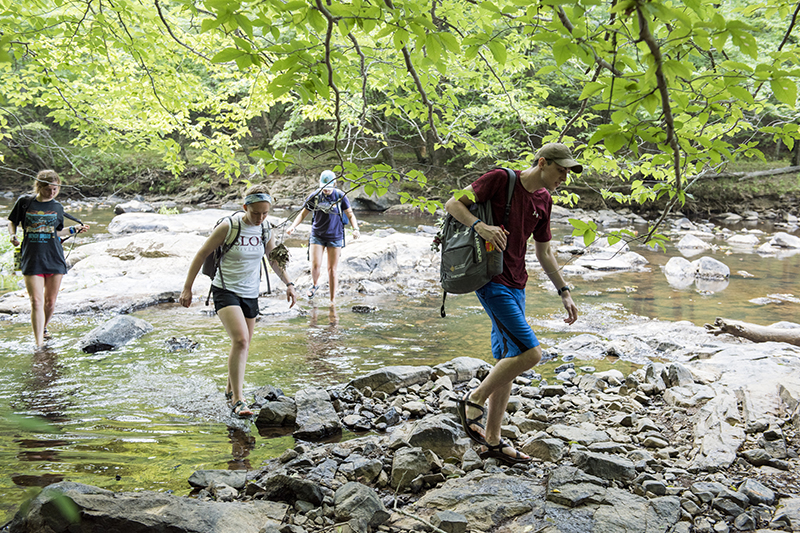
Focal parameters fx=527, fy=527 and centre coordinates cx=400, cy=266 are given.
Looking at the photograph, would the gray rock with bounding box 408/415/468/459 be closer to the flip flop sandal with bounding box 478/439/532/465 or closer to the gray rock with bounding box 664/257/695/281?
the flip flop sandal with bounding box 478/439/532/465

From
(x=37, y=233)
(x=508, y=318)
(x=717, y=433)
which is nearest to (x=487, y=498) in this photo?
(x=508, y=318)

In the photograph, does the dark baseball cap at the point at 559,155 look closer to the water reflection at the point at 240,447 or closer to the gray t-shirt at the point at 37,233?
the water reflection at the point at 240,447

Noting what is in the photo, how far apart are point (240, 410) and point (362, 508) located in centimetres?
205

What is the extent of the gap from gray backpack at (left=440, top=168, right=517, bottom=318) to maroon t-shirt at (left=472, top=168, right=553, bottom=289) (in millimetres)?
41

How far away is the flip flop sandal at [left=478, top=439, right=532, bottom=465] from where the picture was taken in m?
3.66

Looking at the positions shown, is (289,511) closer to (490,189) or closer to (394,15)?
(490,189)

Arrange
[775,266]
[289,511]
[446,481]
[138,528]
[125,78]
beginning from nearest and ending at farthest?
[138,528] < [289,511] < [446,481] < [125,78] < [775,266]

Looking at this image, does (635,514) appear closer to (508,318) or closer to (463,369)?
(508,318)

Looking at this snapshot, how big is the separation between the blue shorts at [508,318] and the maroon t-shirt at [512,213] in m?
0.07

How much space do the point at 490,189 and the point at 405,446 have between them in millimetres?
1935

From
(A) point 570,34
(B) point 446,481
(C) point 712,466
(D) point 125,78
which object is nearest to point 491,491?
(B) point 446,481

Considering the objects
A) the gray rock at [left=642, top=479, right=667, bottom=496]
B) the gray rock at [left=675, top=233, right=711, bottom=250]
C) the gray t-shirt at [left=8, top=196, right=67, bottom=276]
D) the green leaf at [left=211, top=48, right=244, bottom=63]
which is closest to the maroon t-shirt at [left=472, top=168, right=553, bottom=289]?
the gray rock at [left=642, top=479, right=667, bottom=496]

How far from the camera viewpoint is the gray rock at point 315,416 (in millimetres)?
4348

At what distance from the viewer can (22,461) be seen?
140 inches
